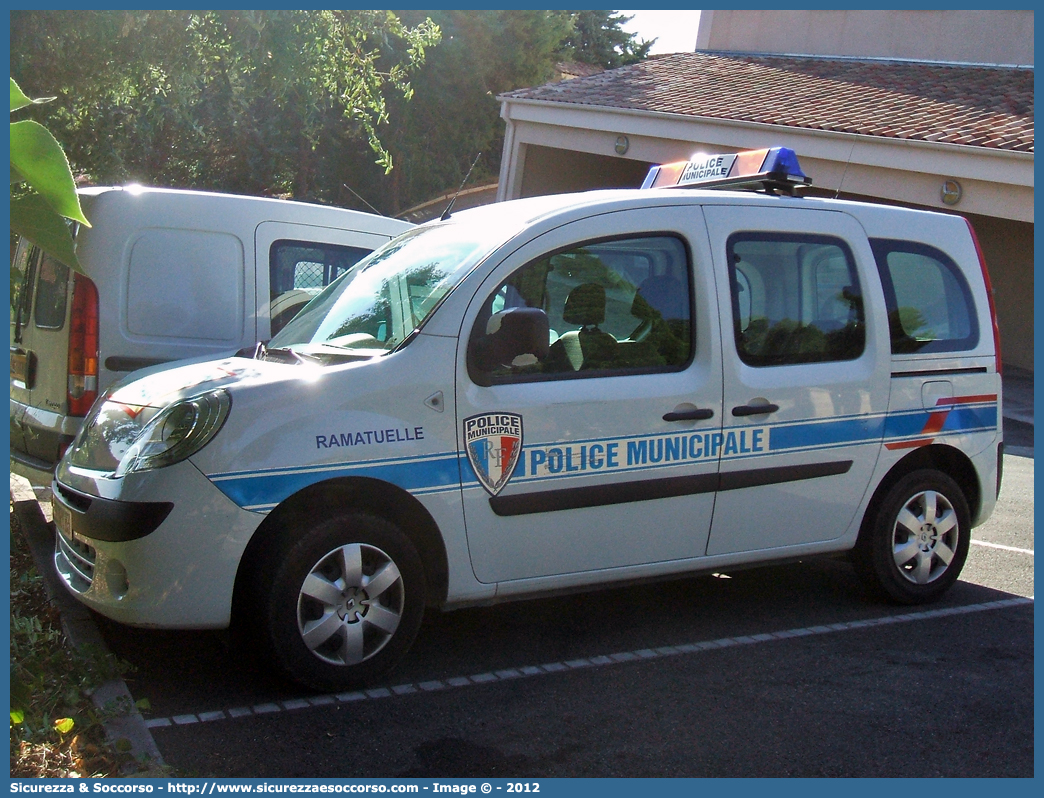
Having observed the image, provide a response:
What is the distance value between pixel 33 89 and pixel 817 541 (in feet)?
20.7

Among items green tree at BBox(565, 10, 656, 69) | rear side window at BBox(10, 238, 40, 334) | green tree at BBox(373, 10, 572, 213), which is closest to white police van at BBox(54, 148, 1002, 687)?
rear side window at BBox(10, 238, 40, 334)

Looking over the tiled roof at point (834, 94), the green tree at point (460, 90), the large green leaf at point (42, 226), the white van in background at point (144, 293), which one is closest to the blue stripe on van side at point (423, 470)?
the white van in background at point (144, 293)

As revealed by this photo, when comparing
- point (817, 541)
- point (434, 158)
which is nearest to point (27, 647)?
point (817, 541)

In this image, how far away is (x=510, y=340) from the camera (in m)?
4.22

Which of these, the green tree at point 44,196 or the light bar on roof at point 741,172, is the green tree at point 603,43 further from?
the green tree at point 44,196

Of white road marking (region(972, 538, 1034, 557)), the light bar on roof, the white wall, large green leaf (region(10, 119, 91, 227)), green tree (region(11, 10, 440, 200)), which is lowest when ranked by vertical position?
white road marking (region(972, 538, 1034, 557))

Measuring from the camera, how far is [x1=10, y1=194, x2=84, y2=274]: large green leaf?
1.61 metres

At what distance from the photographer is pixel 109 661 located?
4137 millimetres

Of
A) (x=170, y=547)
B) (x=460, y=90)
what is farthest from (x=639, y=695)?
(x=460, y=90)

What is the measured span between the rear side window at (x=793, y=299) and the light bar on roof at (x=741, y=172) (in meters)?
0.46

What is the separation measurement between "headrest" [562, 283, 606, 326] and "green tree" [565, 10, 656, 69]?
40.9 meters

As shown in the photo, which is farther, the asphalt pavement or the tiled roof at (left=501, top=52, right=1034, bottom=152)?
the tiled roof at (left=501, top=52, right=1034, bottom=152)

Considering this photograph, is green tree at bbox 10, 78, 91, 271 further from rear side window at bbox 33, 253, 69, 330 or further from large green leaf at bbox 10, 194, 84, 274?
rear side window at bbox 33, 253, 69, 330

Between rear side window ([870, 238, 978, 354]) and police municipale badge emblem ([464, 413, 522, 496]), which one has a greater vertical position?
rear side window ([870, 238, 978, 354])
